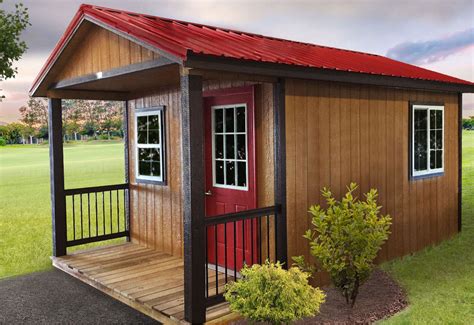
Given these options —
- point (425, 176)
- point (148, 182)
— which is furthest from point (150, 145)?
point (425, 176)

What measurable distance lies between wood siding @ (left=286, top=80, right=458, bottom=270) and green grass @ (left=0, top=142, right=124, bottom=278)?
397 centimetres

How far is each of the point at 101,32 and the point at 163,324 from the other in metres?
3.30

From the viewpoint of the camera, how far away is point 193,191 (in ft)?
14.1

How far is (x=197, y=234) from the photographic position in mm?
4371

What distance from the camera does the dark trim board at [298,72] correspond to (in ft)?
A: 13.8

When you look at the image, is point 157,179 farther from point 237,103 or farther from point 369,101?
point 369,101

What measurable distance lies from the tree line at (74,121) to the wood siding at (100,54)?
1218 cm

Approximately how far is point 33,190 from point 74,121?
13.1 ft

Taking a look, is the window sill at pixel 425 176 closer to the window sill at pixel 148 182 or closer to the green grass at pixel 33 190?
the window sill at pixel 148 182

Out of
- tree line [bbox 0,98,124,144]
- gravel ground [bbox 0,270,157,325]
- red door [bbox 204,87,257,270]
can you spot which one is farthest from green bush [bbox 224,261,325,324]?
tree line [bbox 0,98,124,144]

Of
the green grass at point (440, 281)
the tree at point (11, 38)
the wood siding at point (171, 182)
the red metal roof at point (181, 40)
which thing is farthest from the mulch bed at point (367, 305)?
the tree at point (11, 38)

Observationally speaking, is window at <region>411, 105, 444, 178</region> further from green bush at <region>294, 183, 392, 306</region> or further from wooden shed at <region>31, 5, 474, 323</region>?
green bush at <region>294, 183, 392, 306</region>

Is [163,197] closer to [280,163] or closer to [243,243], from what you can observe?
[243,243]

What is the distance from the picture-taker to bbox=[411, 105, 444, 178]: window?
7.17m
